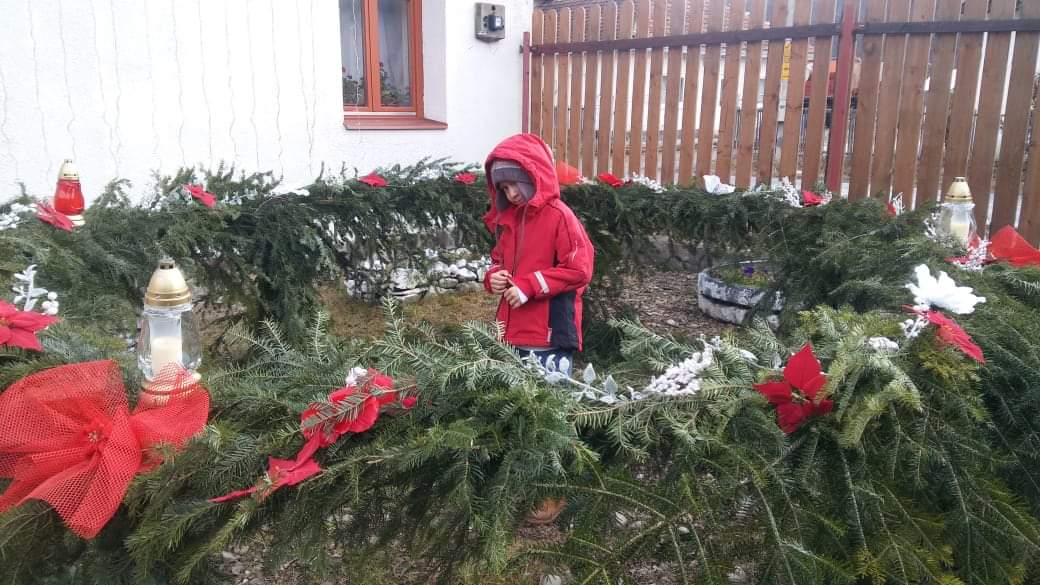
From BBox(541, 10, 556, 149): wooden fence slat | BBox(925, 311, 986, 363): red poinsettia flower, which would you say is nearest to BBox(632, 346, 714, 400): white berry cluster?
BBox(925, 311, 986, 363): red poinsettia flower

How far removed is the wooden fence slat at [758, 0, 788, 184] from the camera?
5934mm

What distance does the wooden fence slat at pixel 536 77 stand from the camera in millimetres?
7838

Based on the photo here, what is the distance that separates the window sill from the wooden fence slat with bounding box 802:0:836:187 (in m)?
3.32

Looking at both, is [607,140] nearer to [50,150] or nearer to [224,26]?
[224,26]

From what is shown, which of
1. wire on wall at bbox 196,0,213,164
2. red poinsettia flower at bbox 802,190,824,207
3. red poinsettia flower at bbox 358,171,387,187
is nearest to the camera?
red poinsettia flower at bbox 802,190,824,207

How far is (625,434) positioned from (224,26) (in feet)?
18.1

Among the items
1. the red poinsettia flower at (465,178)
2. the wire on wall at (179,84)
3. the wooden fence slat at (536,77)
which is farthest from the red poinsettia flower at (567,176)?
the wooden fence slat at (536,77)

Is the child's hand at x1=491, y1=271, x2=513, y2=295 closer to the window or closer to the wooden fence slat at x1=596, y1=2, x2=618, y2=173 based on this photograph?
the window


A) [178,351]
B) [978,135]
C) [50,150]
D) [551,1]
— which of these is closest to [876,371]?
[178,351]

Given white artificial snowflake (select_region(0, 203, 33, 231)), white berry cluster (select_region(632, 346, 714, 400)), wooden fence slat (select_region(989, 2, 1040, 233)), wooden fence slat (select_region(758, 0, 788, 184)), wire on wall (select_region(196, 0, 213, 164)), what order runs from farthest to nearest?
wooden fence slat (select_region(758, 0, 788, 184))
wire on wall (select_region(196, 0, 213, 164))
wooden fence slat (select_region(989, 2, 1040, 233))
white artificial snowflake (select_region(0, 203, 33, 231))
white berry cluster (select_region(632, 346, 714, 400))

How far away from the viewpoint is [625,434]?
136cm

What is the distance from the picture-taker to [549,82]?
7.79 meters

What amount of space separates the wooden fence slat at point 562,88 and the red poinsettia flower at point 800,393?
661 centimetres

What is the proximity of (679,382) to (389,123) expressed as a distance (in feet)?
19.7
